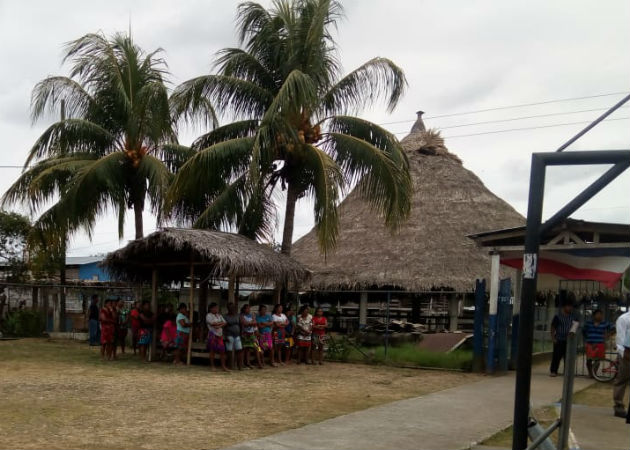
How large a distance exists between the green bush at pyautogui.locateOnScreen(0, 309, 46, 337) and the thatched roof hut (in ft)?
21.4

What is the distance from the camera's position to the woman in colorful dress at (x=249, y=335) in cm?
1510

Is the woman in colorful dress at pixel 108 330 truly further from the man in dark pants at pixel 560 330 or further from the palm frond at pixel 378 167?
the man in dark pants at pixel 560 330

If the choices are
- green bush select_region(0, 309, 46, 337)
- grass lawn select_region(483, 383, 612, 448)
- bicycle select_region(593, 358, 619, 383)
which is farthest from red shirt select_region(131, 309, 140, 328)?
bicycle select_region(593, 358, 619, 383)

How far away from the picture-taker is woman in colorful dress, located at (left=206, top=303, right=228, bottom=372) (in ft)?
47.6

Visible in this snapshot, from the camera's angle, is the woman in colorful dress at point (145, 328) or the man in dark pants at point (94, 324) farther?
the man in dark pants at point (94, 324)

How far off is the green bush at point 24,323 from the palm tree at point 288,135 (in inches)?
325

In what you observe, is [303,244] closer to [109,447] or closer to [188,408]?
[188,408]

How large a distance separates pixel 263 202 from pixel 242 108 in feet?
8.06

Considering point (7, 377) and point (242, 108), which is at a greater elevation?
point (242, 108)

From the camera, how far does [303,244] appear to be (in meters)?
27.2

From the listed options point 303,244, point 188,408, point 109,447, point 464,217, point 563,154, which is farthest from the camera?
point 303,244

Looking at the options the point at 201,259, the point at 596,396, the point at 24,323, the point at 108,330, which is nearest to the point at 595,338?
the point at 596,396

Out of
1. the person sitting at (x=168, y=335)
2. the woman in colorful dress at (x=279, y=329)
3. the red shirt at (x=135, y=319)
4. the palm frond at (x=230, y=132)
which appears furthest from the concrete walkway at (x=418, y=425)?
the palm frond at (x=230, y=132)

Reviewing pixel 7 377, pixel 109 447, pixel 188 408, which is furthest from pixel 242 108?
pixel 109 447
